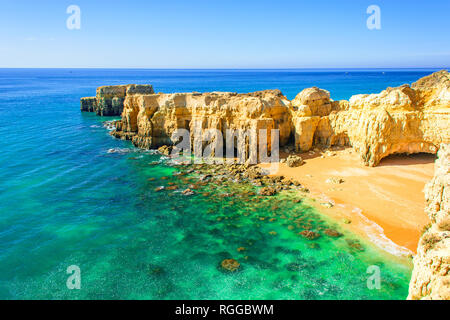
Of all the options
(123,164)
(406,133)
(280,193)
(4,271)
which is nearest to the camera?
(4,271)

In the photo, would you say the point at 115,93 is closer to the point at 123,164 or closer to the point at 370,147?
the point at 123,164

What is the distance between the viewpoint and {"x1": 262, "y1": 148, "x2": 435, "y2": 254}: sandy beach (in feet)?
64.9

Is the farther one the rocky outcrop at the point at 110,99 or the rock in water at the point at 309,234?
the rocky outcrop at the point at 110,99

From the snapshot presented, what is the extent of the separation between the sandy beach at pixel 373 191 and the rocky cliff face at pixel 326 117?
160 cm

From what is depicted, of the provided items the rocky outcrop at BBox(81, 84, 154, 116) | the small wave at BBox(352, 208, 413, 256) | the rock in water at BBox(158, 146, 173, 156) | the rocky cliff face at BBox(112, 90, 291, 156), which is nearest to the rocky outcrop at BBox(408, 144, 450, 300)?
the small wave at BBox(352, 208, 413, 256)

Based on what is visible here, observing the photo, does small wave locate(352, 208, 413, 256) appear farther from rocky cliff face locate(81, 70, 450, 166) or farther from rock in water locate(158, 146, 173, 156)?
rock in water locate(158, 146, 173, 156)

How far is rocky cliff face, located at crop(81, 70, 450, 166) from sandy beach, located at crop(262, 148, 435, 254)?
1.60m

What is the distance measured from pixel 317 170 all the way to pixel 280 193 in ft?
→ 21.6

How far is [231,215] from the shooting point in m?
22.9

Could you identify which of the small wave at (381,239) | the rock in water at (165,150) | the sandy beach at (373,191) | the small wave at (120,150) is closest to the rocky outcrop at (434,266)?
the small wave at (381,239)

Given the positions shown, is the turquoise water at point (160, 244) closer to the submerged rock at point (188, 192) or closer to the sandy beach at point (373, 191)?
the submerged rock at point (188, 192)

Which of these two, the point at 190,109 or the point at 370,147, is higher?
the point at 190,109

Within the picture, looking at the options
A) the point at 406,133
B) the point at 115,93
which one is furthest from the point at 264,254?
the point at 115,93

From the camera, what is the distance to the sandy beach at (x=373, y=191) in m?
19.8
